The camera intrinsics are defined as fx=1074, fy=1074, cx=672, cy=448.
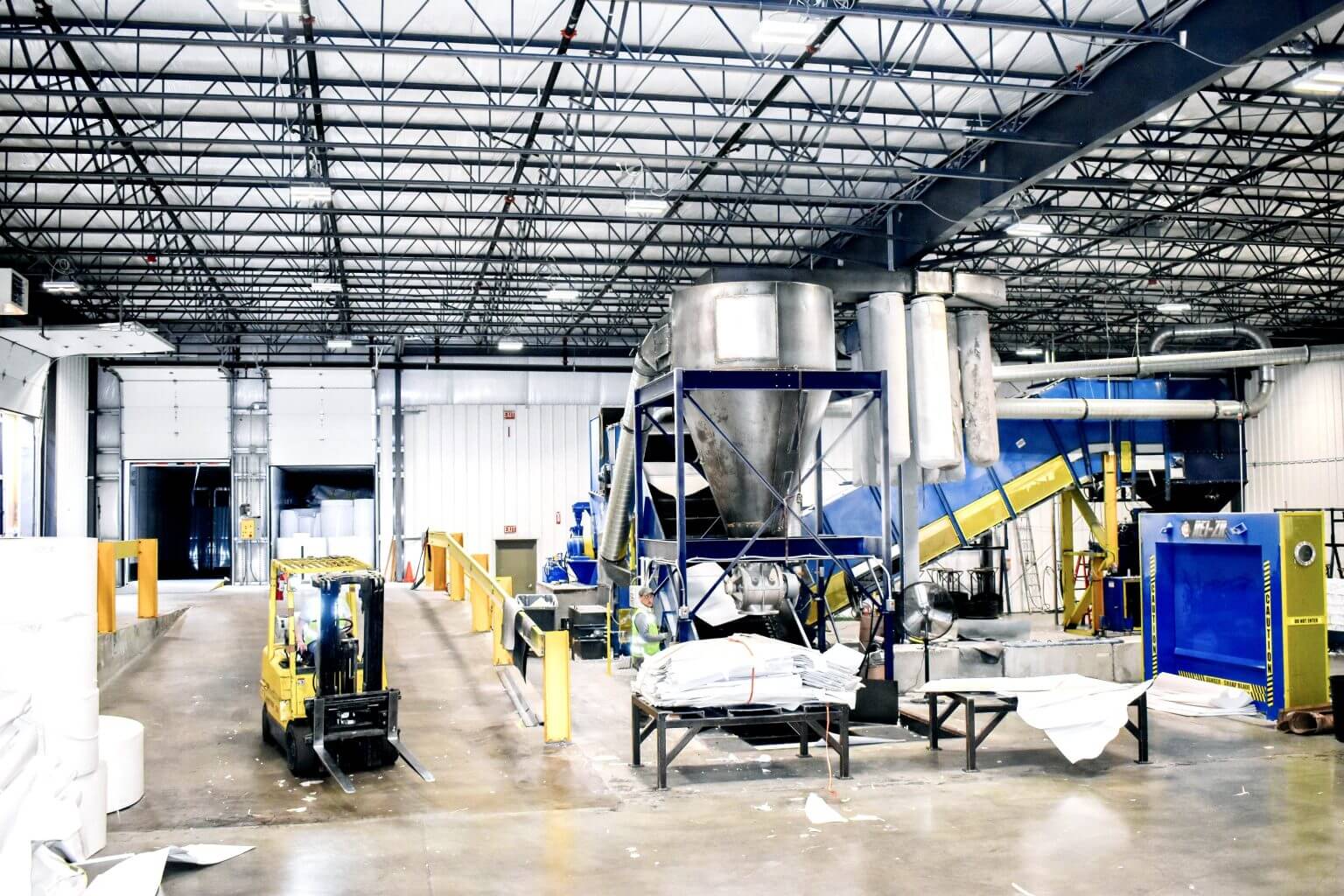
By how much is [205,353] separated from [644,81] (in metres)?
22.5

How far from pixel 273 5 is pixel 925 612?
33.8ft

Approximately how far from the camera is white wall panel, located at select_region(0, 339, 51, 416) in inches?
775

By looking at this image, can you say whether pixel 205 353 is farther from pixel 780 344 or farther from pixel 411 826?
pixel 411 826

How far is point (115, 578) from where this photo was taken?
598 inches

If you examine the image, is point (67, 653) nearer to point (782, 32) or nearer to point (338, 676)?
point (338, 676)

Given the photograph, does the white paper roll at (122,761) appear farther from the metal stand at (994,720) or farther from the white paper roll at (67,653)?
the metal stand at (994,720)

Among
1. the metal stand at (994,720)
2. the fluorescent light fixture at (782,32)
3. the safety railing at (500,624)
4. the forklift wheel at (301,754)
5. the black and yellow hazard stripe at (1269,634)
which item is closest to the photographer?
the forklift wheel at (301,754)

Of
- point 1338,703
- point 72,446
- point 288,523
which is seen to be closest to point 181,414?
point 72,446

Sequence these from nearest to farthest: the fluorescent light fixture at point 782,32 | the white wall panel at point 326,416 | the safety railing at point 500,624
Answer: the safety railing at point 500,624 → the fluorescent light fixture at point 782,32 → the white wall panel at point 326,416

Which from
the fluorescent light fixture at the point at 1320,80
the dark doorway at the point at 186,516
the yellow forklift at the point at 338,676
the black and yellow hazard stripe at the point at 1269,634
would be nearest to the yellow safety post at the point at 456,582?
the yellow forklift at the point at 338,676

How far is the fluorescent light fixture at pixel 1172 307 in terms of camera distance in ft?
95.9

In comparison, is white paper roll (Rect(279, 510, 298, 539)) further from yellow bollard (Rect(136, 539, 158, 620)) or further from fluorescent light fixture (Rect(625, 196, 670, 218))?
fluorescent light fixture (Rect(625, 196, 670, 218))

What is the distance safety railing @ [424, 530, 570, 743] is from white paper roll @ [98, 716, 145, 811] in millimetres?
3621

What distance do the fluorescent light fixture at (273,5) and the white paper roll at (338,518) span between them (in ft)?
69.1
